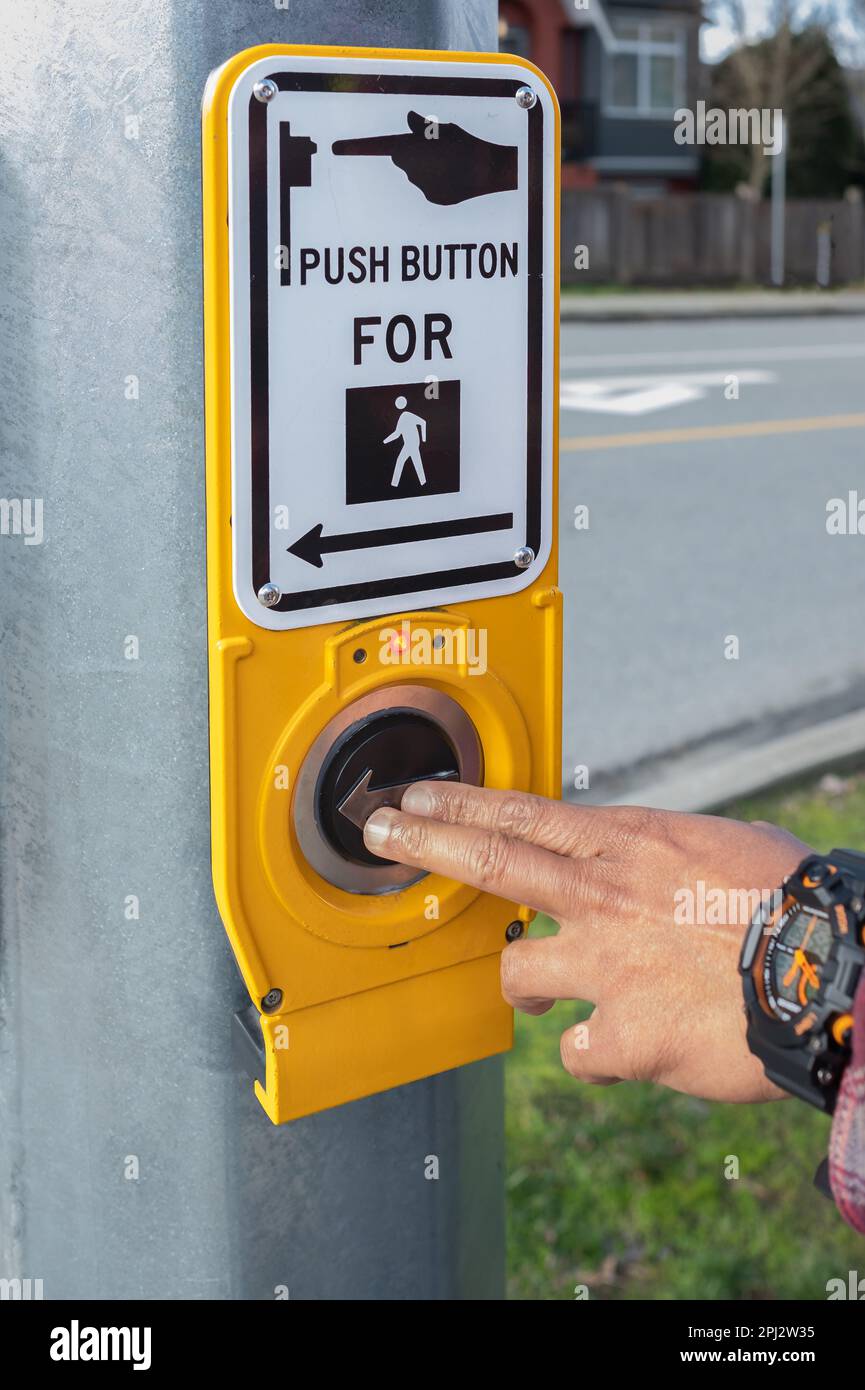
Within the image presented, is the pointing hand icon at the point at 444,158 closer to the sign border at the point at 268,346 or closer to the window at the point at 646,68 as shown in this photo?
the sign border at the point at 268,346

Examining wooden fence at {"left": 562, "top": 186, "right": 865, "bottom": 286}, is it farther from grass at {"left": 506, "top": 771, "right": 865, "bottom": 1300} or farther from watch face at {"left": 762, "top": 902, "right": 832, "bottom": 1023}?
watch face at {"left": 762, "top": 902, "right": 832, "bottom": 1023}

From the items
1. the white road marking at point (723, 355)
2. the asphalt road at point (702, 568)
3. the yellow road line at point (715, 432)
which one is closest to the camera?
the asphalt road at point (702, 568)

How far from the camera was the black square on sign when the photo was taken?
1120 mm

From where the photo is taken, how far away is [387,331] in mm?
1121

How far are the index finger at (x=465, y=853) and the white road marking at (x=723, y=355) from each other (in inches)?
459

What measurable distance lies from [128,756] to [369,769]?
176 millimetres

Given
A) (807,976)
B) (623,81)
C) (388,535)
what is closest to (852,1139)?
(807,976)

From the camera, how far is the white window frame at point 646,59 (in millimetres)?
29156

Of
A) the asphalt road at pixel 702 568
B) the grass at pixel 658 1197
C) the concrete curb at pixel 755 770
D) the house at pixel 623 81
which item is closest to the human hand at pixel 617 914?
the grass at pixel 658 1197

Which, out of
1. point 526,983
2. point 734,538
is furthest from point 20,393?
point 734,538

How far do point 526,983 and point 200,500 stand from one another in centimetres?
44

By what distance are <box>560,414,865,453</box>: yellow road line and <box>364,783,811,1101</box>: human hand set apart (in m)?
7.45

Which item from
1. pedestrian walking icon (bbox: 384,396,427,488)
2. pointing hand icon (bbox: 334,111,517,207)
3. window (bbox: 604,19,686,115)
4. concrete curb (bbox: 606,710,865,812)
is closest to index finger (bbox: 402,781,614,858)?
pedestrian walking icon (bbox: 384,396,427,488)

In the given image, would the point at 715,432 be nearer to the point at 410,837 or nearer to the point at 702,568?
the point at 702,568
